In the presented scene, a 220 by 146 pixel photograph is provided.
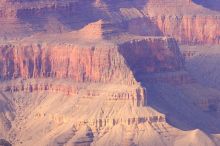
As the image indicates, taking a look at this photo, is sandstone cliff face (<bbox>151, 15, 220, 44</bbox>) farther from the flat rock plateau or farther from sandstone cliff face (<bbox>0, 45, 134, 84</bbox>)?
sandstone cliff face (<bbox>0, 45, 134, 84</bbox>)

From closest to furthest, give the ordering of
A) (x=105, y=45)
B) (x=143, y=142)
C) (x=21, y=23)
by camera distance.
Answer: (x=143, y=142) → (x=105, y=45) → (x=21, y=23)

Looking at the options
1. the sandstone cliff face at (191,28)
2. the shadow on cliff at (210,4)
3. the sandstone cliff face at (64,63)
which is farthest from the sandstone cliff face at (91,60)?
the shadow on cliff at (210,4)

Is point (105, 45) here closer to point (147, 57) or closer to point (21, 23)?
point (147, 57)

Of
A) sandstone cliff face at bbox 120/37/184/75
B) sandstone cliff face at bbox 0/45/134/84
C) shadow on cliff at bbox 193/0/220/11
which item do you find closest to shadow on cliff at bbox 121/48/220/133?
sandstone cliff face at bbox 120/37/184/75

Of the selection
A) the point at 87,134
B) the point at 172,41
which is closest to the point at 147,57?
the point at 172,41

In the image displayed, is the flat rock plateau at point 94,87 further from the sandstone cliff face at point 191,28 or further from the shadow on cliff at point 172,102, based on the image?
the sandstone cliff face at point 191,28

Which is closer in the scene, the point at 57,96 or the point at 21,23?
the point at 57,96
